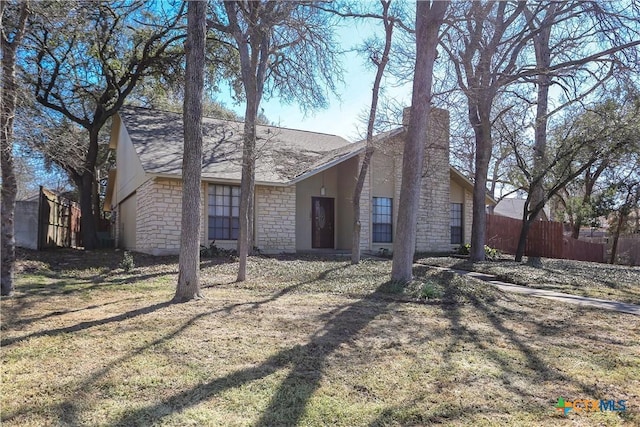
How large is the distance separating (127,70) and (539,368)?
18269mm

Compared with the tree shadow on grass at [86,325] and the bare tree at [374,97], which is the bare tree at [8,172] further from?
the bare tree at [374,97]

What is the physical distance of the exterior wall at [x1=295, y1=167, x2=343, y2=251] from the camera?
16312 millimetres

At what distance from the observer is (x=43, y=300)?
6855mm

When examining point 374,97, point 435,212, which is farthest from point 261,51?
point 435,212

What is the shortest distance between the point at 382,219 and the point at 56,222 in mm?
13131

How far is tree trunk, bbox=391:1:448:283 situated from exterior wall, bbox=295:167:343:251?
8.17 m

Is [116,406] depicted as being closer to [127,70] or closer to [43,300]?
[43,300]

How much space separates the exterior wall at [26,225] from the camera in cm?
1466

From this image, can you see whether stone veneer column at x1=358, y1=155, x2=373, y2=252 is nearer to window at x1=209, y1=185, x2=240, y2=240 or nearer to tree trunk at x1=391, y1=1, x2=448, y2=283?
window at x1=209, y1=185, x2=240, y2=240

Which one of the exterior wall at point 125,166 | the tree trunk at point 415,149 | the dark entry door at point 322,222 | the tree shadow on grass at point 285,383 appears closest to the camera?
the tree shadow on grass at point 285,383

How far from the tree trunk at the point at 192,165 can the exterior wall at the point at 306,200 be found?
31.2 ft

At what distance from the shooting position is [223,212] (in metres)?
14.5

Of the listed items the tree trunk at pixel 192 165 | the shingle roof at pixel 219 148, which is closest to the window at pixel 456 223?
the shingle roof at pixel 219 148

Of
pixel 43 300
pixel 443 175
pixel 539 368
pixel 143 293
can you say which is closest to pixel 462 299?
pixel 539 368
